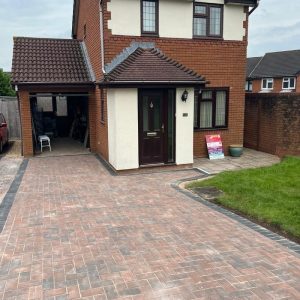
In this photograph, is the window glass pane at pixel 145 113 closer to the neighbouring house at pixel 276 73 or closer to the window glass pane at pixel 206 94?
the window glass pane at pixel 206 94

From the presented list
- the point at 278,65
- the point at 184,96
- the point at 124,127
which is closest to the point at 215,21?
the point at 184,96

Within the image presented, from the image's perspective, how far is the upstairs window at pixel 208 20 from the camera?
1166 cm

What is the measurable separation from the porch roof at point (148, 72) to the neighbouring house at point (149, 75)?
29 mm

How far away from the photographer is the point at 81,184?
8875mm

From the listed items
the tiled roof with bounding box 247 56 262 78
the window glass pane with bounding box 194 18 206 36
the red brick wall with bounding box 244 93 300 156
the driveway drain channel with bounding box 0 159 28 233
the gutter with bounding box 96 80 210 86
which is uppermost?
the tiled roof with bounding box 247 56 262 78

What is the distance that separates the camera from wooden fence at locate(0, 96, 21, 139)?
17.8 m

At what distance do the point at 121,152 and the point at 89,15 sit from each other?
6.31m

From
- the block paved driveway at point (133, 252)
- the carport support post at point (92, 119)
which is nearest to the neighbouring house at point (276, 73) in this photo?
the carport support post at point (92, 119)

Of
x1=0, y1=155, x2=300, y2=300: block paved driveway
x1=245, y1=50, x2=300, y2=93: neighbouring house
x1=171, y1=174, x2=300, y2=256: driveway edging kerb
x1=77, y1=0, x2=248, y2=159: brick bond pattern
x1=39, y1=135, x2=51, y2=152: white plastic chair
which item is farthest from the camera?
x1=245, y1=50, x2=300, y2=93: neighbouring house

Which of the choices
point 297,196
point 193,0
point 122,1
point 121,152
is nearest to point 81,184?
point 121,152

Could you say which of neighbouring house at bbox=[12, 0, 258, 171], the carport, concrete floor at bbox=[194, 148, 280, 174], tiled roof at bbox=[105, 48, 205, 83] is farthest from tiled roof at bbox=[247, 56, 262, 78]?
tiled roof at bbox=[105, 48, 205, 83]

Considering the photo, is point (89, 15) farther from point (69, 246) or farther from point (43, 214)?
point (69, 246)

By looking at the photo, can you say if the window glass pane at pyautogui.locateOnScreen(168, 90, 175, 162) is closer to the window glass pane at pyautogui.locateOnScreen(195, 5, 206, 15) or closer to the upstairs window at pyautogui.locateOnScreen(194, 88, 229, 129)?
the upstairs window at pyautogui.locateOnScreen(194, 88, 229, 129)

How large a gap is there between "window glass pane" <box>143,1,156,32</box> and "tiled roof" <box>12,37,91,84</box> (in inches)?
125
